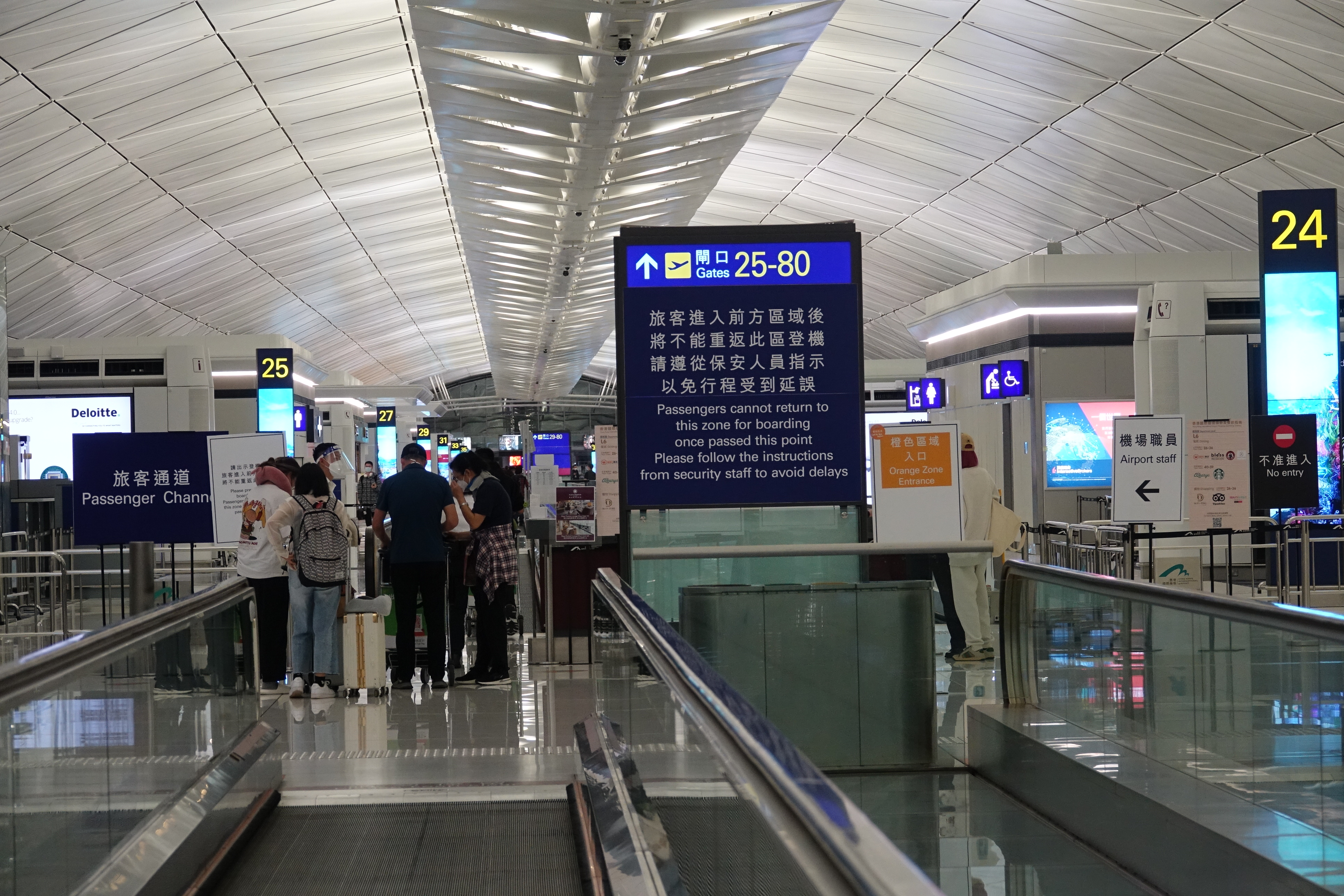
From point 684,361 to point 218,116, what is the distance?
48.3ft

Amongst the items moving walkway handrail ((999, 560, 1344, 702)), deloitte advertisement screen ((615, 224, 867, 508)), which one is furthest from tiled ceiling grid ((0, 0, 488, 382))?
moving walkway handrail ((999, 560, 1344, 702))

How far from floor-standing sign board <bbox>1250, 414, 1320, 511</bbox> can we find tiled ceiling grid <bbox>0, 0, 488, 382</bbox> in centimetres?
1124

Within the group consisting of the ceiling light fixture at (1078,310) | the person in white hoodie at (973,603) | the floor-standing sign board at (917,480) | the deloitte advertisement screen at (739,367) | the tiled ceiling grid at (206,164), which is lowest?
the person in white hoodie at (973,603)

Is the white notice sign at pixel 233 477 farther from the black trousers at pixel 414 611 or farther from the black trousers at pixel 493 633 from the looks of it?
the black trousers at pixel 493 633

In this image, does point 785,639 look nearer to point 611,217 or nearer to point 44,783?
point 44,783

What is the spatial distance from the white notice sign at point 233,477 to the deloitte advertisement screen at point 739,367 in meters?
3.18

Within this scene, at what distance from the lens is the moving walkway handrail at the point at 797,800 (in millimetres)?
1440

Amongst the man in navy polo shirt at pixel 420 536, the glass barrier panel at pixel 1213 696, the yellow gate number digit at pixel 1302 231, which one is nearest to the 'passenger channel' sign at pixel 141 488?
the man in navy polo shirt at pixel 420 536

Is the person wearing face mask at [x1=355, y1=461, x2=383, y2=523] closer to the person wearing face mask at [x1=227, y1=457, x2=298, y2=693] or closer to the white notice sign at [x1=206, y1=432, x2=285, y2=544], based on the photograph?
the person wearing face mask at [x1=227, y1=457, x2=298, y2=693]

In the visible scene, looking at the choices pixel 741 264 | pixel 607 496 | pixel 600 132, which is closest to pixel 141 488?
pixel 741 264

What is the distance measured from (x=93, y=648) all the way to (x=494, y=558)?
567cm

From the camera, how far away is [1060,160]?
21.7 m

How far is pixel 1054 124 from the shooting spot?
2014 cm

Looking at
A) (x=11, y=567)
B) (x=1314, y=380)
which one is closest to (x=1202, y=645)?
(x=1314, y=380)
